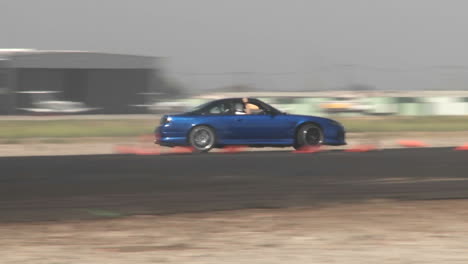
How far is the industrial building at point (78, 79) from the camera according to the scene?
33938mm

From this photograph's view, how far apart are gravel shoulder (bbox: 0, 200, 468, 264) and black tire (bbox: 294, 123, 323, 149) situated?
6798 mm

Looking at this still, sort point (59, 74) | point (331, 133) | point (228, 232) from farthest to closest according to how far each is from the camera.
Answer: point (59, 74)
point (331, 133)
point (228, 232)

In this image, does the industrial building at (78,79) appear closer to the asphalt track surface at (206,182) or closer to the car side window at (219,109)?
the car side window at (219,109)

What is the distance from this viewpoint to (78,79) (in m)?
36.5

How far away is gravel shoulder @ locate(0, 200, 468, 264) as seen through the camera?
6.09m

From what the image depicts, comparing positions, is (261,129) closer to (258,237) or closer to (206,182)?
(206,182)

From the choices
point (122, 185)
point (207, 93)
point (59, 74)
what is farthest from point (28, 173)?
point (59, 74)

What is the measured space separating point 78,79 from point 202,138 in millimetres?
22490

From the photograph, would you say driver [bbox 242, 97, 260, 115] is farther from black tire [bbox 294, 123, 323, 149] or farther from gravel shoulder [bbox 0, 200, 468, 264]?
gravel shoulder [bbox 0, 200, 468, 264]

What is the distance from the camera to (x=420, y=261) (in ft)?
19.7

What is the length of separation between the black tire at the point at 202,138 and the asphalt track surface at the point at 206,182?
12.6 feet

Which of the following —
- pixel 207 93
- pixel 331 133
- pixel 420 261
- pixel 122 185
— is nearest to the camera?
pixel 420 261

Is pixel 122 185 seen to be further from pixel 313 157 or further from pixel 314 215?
pixel 313 157

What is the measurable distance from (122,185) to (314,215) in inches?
84.0
